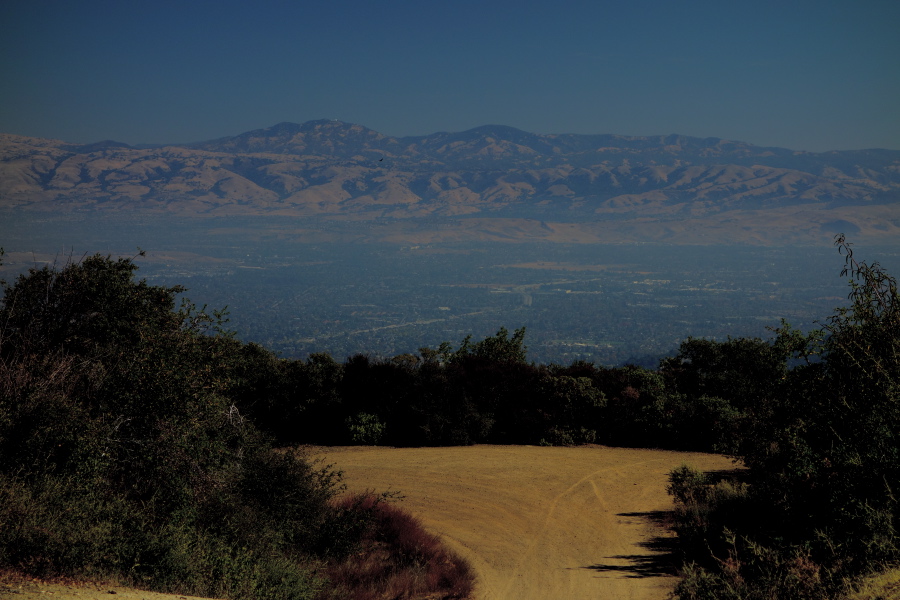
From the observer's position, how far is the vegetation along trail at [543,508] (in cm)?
1401

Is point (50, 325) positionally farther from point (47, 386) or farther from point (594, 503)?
point (594, 503)

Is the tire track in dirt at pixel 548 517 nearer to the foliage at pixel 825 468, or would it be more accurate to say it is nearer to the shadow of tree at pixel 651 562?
the shadow of tree at pixel 651 562

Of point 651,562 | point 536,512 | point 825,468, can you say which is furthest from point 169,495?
point 825,468

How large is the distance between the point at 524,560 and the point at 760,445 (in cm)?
539

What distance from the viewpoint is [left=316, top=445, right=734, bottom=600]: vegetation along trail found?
14.0 metres

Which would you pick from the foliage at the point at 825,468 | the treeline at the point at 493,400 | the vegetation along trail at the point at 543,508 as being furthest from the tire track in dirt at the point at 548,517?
the foliage at the point at 825,468

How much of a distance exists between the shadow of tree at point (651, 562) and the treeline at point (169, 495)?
123 inches

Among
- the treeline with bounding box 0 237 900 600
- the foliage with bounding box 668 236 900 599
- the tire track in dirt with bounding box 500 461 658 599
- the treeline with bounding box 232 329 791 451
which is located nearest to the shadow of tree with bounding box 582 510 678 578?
the treeline with bounding box 0 237 900 600

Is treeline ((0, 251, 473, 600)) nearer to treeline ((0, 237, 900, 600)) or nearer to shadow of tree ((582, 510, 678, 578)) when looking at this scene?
treeline ((0, 237, 900, 600))

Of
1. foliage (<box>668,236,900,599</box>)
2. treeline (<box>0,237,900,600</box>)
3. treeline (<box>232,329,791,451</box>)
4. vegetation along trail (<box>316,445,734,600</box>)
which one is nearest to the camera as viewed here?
foliage (<box>668,236,900,599</box>)

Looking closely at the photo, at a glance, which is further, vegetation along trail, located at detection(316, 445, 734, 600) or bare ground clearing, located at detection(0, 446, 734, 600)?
vegetation along trail, located at detection(316, 445, 734, 600)

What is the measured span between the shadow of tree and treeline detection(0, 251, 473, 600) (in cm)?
311

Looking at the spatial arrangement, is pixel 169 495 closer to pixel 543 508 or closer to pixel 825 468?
pixel 543 508

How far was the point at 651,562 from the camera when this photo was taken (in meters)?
14.6
